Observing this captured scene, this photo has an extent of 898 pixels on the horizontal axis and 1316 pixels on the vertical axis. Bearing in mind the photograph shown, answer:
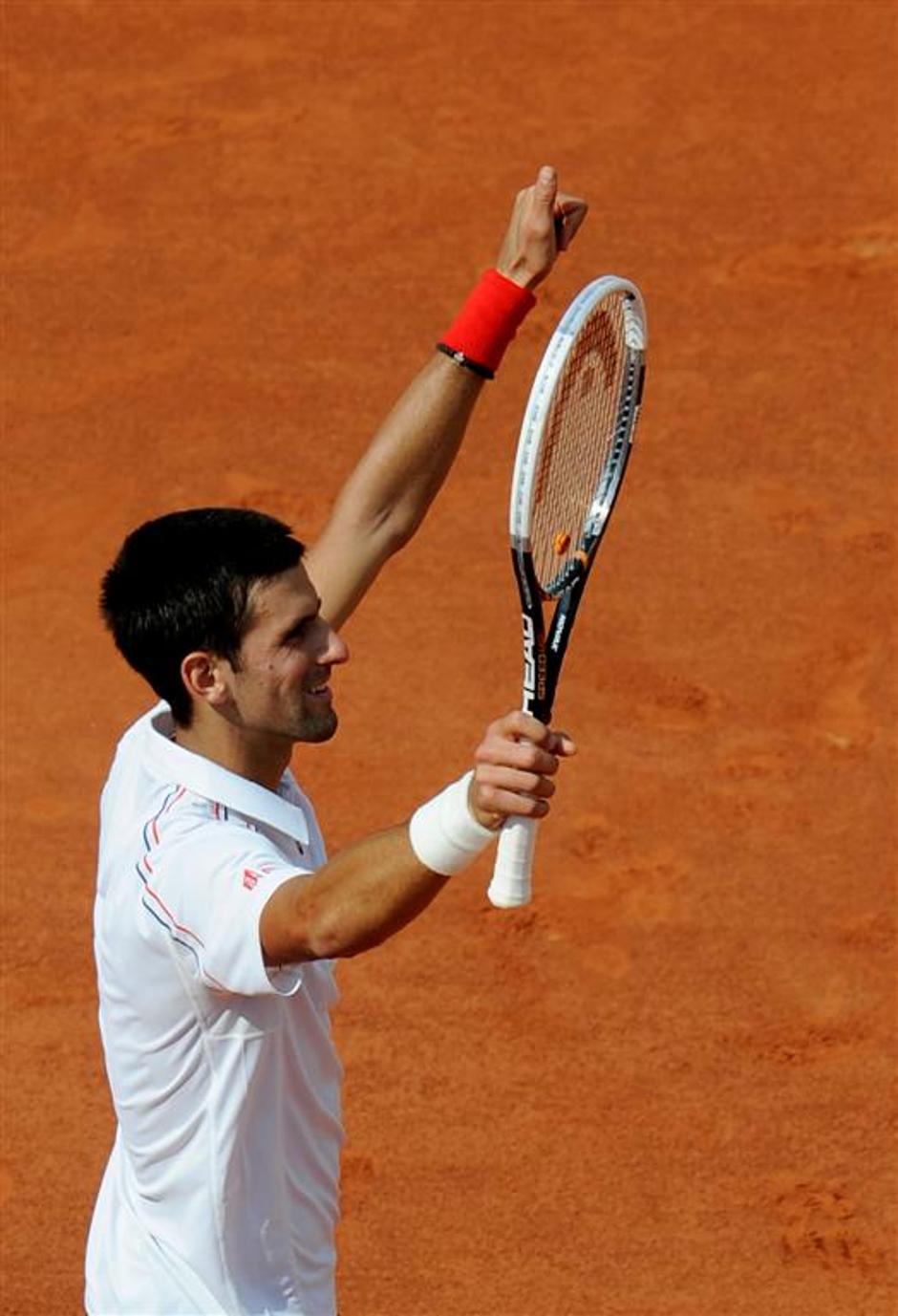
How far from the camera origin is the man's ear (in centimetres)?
416

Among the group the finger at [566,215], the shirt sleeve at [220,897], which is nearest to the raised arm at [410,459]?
the finger at [566,215]

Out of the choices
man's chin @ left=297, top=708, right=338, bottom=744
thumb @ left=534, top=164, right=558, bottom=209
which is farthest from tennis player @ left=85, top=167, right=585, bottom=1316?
thumb @ left=534, top=164, right=558, bottom=209

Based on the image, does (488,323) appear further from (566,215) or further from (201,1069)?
(201,1069)

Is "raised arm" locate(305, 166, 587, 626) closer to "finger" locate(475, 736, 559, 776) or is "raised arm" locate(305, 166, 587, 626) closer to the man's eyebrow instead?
the man's eyebrow

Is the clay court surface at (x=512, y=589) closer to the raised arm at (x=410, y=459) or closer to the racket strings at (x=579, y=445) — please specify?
the raised arm at (x=410, y=459)

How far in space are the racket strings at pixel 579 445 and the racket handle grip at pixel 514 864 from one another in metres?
0.79

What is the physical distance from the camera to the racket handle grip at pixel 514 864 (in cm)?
371

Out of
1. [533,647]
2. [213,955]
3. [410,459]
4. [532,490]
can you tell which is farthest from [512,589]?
[213,955]

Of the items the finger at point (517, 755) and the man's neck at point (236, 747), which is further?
the man's neck at point (236, 747)

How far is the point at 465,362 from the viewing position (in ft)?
16.3

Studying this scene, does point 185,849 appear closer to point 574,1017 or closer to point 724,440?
point 574,1017

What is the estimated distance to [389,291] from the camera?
37.6 ft

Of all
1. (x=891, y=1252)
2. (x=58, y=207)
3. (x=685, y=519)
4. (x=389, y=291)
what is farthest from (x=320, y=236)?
(x=891, y=1252)

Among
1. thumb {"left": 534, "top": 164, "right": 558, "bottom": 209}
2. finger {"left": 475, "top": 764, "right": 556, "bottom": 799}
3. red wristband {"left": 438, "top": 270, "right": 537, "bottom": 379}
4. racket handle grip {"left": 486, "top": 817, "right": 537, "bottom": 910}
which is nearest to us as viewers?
finger {"left": 475, "top": 764, "right": 556, "bottom": 799}
